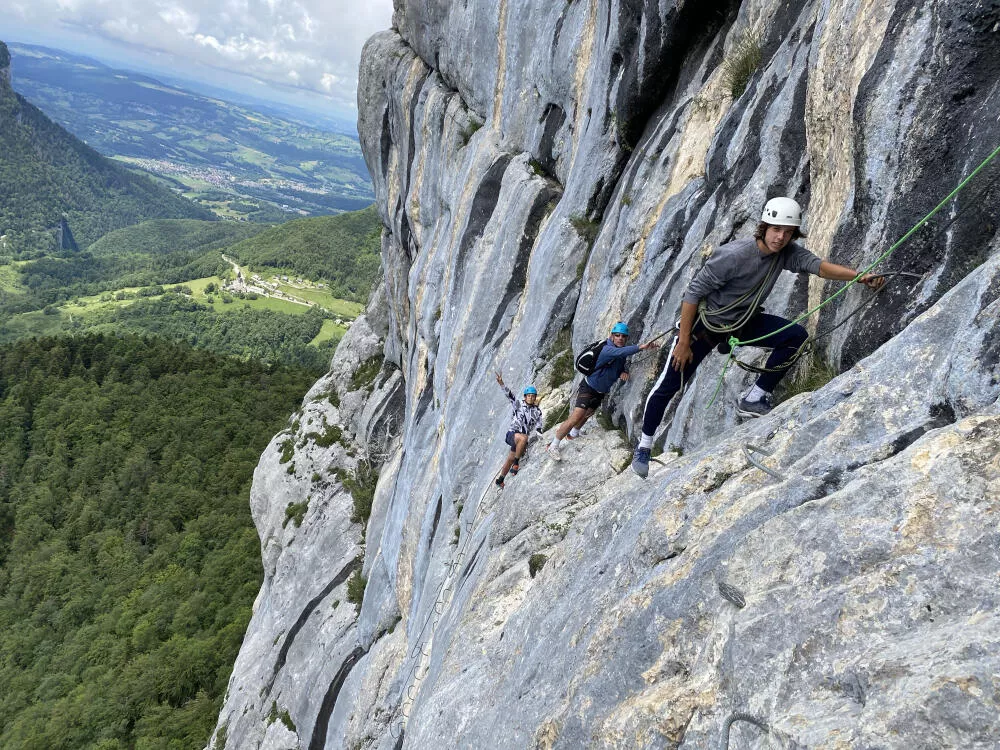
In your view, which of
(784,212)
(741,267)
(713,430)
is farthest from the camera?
(713,430)

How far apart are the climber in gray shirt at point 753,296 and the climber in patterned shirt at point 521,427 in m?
4.77

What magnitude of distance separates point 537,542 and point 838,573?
20.5 feet

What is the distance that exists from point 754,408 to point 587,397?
3960 mm

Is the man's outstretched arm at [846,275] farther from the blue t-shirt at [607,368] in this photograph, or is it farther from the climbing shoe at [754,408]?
the blue t-shirt at [607,368]

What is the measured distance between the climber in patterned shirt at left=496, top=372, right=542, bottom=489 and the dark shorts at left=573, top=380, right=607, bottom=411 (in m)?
1.53

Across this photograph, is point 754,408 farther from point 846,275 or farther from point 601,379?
point 601,379

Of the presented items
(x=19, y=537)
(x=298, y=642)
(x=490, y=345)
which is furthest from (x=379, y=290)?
(x=19, y=537)

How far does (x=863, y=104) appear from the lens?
265 inches

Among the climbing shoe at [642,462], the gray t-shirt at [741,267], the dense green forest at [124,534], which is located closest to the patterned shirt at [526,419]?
the climbing shoe at [642,462]

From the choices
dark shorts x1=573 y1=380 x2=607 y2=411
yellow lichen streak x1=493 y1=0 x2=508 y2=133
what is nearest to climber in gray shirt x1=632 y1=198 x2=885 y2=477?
dark shorts x1=573 y1=380 x2=607 y2=411

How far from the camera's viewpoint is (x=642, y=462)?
341 inches

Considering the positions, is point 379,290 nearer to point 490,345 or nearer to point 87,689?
point 490,345

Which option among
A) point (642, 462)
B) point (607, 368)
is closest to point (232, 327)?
point (607, 368)

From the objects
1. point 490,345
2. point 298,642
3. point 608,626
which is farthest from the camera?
point 298,642
